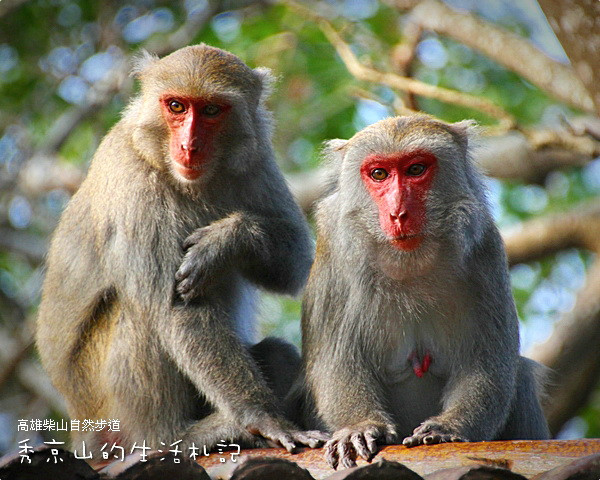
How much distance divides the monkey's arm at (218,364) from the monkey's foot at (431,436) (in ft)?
2.78

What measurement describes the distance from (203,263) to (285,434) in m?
1.12

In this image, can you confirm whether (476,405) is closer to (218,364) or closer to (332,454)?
(332,454)

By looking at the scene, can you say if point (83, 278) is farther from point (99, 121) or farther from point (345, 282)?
point (99, 121)

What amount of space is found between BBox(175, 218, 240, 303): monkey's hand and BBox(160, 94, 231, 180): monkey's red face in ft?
1.32

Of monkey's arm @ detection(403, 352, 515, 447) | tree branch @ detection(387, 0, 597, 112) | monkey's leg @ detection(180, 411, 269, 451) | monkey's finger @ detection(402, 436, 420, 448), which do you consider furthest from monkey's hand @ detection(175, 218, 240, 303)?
tree branch @ detection(387, 0, 597, 112)

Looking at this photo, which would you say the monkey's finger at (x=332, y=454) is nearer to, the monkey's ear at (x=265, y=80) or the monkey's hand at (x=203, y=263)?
the monkey's hand at (x=203, y=263)

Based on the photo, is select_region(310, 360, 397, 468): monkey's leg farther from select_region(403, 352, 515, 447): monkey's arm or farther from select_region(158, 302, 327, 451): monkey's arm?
select_region(158, 302, 327, 451): monkey's arm

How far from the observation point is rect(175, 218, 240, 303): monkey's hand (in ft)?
17.3

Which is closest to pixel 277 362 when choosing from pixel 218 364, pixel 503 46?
pixel 218 364

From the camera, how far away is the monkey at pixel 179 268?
5.26m

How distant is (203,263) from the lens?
5273mm

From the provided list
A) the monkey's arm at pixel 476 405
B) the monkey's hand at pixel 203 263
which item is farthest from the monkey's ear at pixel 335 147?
the monkey's arm at pixel 476 405

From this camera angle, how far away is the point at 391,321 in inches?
192

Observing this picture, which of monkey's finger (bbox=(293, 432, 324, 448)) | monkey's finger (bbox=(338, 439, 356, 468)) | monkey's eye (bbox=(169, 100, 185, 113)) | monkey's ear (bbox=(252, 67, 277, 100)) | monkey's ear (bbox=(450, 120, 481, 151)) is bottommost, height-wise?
monkey's finger (bbox=(338, 439, 356, 468))
